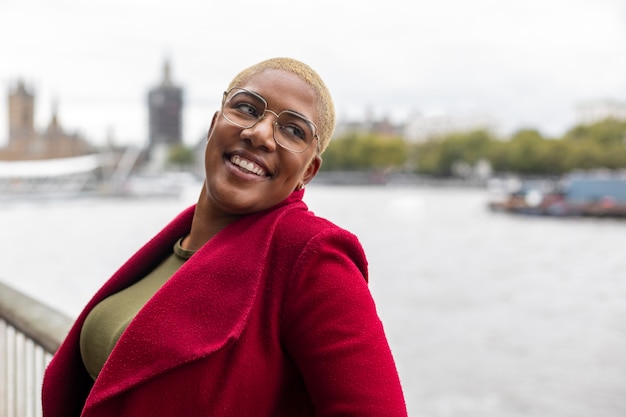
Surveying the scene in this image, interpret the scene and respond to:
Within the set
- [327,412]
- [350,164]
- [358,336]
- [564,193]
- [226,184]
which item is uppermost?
[226,184]

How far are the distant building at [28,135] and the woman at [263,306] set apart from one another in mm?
87182

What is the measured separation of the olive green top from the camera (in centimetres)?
128

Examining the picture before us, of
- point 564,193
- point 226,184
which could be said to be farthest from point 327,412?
point 564,193

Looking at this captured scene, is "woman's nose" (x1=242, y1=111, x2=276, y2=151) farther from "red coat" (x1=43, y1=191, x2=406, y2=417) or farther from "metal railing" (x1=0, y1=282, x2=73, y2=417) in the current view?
"metal railing" (x1=0, y1=282, x2=73, y2=417)

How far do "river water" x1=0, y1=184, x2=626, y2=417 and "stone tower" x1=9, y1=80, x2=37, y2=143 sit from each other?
173 ft

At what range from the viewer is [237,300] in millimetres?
1056

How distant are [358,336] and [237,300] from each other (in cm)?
18

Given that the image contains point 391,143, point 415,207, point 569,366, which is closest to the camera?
point 569,366

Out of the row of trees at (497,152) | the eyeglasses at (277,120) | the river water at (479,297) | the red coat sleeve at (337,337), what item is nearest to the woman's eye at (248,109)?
the eyeglasses at (277,120)

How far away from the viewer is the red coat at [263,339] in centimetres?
100

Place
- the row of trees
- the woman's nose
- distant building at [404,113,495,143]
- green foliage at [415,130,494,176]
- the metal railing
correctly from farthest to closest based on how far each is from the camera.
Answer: distant building at [404,113,495,143] < green foliage at [415,130,494,176] < the row of trees < the metal railing < the woman's nose

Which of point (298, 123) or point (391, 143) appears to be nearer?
point (298, 123)

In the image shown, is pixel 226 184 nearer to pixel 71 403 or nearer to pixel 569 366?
pixel 71 403

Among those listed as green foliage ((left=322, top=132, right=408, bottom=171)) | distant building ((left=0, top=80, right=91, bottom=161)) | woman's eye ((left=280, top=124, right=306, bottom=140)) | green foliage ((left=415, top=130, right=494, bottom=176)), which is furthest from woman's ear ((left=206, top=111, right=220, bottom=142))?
green foliage ((left=322, top=132, right=408, bottom=171))
